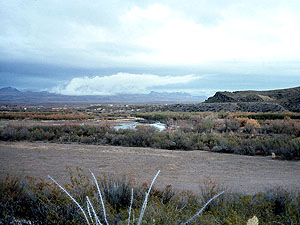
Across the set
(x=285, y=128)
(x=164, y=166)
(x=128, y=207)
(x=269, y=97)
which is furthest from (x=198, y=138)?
(x=269, y=97)

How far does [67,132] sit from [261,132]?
15.8 metres

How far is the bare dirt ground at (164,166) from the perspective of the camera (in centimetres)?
902

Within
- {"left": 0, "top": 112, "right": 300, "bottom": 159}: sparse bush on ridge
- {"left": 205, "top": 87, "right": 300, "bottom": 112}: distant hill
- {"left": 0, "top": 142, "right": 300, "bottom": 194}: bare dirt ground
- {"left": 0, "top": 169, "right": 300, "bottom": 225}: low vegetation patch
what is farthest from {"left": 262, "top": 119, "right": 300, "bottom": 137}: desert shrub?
{"left": 205, "top": 87, "right": 300, "bottom": 112}: distant hill

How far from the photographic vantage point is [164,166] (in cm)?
1145

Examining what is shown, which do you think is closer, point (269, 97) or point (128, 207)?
point (128, 207)

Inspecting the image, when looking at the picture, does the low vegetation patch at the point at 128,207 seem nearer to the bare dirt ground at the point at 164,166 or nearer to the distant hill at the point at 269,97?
the bare dirt ground at the point at 164,166

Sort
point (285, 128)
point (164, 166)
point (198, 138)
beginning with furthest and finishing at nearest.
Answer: point (285, 128), point (198, 138), point (164, 166)

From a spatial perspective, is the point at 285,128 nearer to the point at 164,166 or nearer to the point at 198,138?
the point at 198,138

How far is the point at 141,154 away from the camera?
1416cm

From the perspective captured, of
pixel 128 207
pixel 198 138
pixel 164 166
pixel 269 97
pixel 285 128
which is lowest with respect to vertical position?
pixel 164 166

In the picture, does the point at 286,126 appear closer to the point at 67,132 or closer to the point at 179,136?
the point at 179,136

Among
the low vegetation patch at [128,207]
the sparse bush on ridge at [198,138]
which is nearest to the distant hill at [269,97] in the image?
the sparse bush on ridge at [198,138]

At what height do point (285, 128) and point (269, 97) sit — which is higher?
point (269, 97)

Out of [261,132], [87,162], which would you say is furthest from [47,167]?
[261,132]
